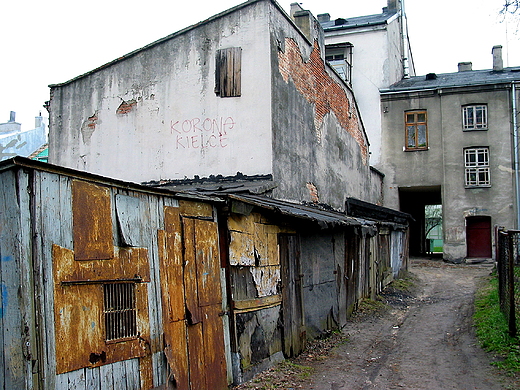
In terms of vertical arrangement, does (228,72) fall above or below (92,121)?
above

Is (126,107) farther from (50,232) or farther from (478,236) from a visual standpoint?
(478,236)

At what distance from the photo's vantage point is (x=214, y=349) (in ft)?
21.7

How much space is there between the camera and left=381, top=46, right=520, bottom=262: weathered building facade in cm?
2633

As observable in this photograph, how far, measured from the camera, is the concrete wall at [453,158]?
1035 inches

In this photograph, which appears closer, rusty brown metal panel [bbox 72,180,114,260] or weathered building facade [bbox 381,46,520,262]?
rusty brown metal panel [bbox 72,180,114,260]

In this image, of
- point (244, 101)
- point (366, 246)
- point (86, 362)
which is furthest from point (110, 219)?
point (366, 246)

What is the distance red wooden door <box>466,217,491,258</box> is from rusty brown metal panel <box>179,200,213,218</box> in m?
23.0

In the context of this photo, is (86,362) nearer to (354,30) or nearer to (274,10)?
(274,10)

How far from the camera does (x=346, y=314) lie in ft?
39.1

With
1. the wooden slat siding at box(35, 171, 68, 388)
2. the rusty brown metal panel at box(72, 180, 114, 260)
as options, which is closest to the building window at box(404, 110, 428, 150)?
the rusty brown metal panel at box(72, 180, 114, 260)

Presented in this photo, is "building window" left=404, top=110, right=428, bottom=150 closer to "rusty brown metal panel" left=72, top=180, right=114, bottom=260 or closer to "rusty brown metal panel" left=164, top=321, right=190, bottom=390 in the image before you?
"rusty brown metal panel" left=164, top=321, right=190, bottom=390

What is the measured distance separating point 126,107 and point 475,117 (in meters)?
20.4

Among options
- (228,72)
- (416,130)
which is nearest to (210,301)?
(228,72)

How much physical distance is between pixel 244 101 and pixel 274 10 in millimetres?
2178
